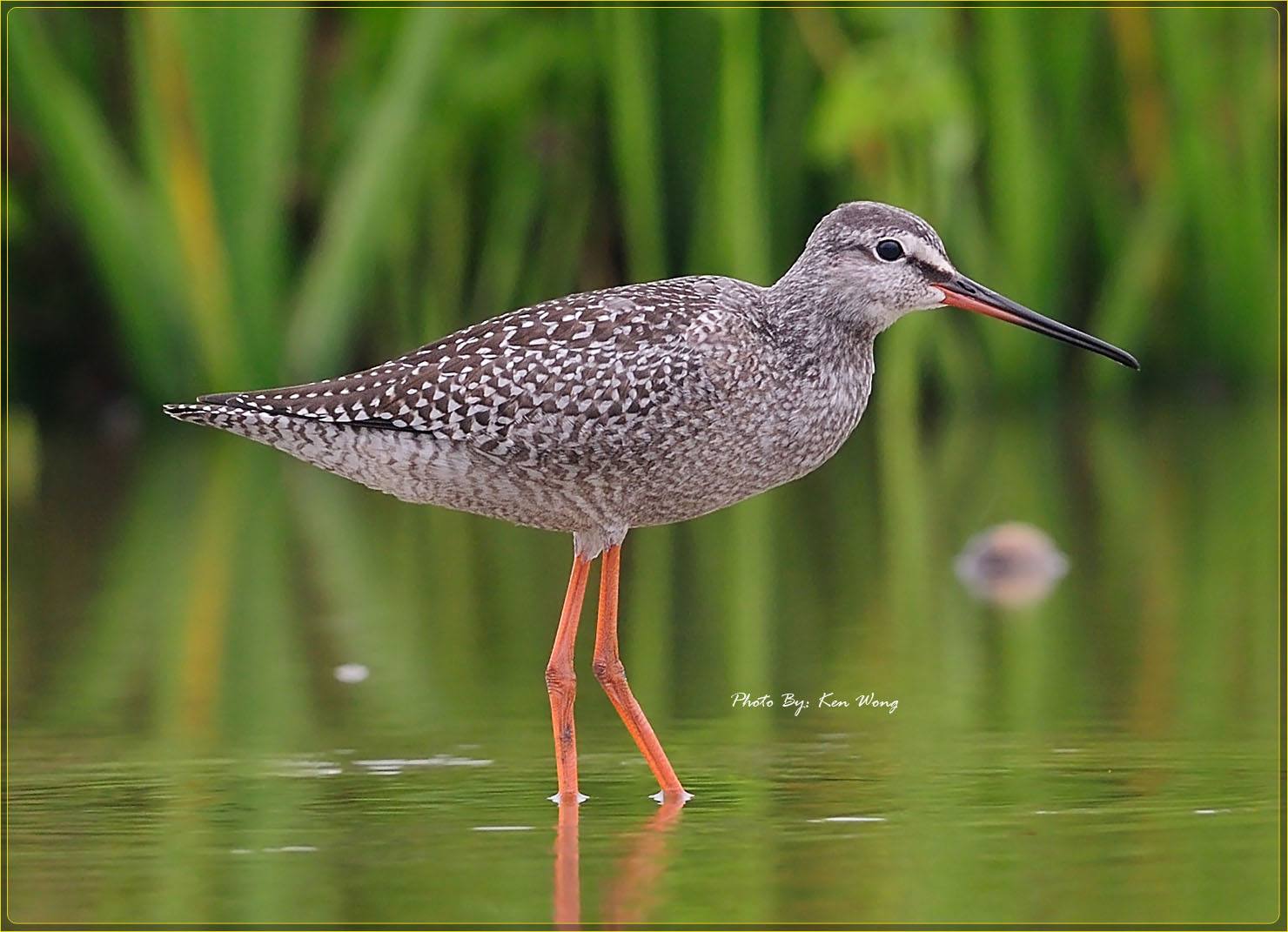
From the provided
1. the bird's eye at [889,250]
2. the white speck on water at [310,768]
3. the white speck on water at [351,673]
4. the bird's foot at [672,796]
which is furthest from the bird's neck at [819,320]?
the white speck on water at [351,673]

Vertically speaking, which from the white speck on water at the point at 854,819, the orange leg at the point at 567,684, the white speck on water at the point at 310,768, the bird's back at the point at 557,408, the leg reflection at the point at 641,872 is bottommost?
the leg reflection at the point at 641,872

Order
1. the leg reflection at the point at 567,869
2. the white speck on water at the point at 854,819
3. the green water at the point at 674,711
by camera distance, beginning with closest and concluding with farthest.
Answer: the leg reflection at the point at 567,869 < the green water at the point at 674,711 < the white speck on water at the point at 854,819

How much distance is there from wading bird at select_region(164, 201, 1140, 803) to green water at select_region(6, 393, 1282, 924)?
0.67 meters

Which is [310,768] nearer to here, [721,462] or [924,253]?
Result: [721,462]

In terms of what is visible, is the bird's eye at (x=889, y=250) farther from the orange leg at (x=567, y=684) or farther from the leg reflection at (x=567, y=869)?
the leg reflection at (x=567, y=869)

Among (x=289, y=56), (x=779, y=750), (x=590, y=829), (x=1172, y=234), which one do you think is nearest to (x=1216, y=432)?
(x=1172, y=234)

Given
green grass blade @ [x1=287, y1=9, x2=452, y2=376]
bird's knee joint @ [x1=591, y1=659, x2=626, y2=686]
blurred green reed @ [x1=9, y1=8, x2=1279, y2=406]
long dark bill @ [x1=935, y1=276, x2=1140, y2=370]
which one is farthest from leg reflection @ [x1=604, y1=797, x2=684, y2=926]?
green grass blade @ [x1=287, y1=9, x2=452, y2=376]

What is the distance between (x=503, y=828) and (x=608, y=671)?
141cm

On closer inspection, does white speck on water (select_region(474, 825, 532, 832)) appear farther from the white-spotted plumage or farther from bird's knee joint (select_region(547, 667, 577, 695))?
the white-spotted plumage

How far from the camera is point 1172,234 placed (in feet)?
56.6

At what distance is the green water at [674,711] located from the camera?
19.5 ft

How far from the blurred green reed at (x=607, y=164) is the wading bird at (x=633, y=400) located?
7.73 m

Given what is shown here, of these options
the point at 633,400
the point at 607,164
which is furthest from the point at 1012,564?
the point at 607,164

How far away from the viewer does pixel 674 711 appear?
861 centimetres
